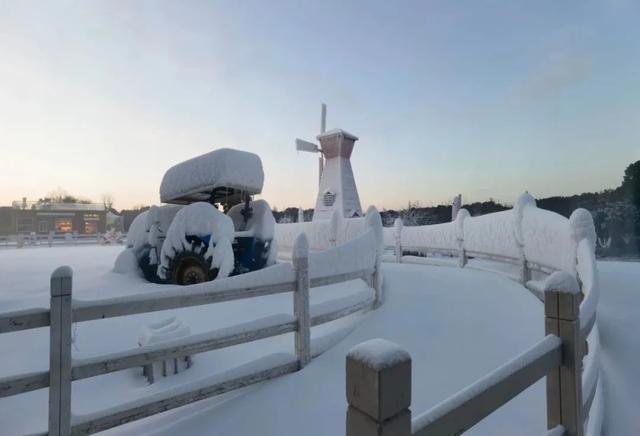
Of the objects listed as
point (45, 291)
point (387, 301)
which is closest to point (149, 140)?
point (45, 291)

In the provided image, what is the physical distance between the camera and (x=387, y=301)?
6.03 metres

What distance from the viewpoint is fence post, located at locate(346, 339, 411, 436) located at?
88 centimetres

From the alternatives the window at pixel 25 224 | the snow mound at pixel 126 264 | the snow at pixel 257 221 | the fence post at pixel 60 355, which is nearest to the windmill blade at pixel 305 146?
the snow at pixel 257 221

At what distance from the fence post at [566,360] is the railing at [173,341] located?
7.57 ft

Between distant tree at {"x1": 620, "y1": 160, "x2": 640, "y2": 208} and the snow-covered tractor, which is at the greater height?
distant tree at {"x1": 620, "y1": 160, "x2": 640, "y2": 208}

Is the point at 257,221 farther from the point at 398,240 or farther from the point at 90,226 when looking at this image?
the point at 90,226

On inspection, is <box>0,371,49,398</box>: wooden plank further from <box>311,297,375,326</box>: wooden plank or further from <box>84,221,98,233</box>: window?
<box>84,221,98,233</box>: window

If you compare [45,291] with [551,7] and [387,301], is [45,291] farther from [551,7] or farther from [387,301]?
[551,7]

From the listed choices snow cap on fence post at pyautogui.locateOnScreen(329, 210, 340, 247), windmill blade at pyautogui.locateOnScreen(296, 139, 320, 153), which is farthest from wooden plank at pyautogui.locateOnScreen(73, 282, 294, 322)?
windmill blade at pyautogui.locateOnScreen(296, 139, 320, 153)

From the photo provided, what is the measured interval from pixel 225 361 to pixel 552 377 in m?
3.61

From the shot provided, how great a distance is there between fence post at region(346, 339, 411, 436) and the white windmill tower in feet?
70.0

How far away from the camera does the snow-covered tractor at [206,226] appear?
7.10m

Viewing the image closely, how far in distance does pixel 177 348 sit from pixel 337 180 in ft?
70.1

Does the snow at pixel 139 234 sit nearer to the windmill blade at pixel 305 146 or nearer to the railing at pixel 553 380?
the railing at pixel 553 380
